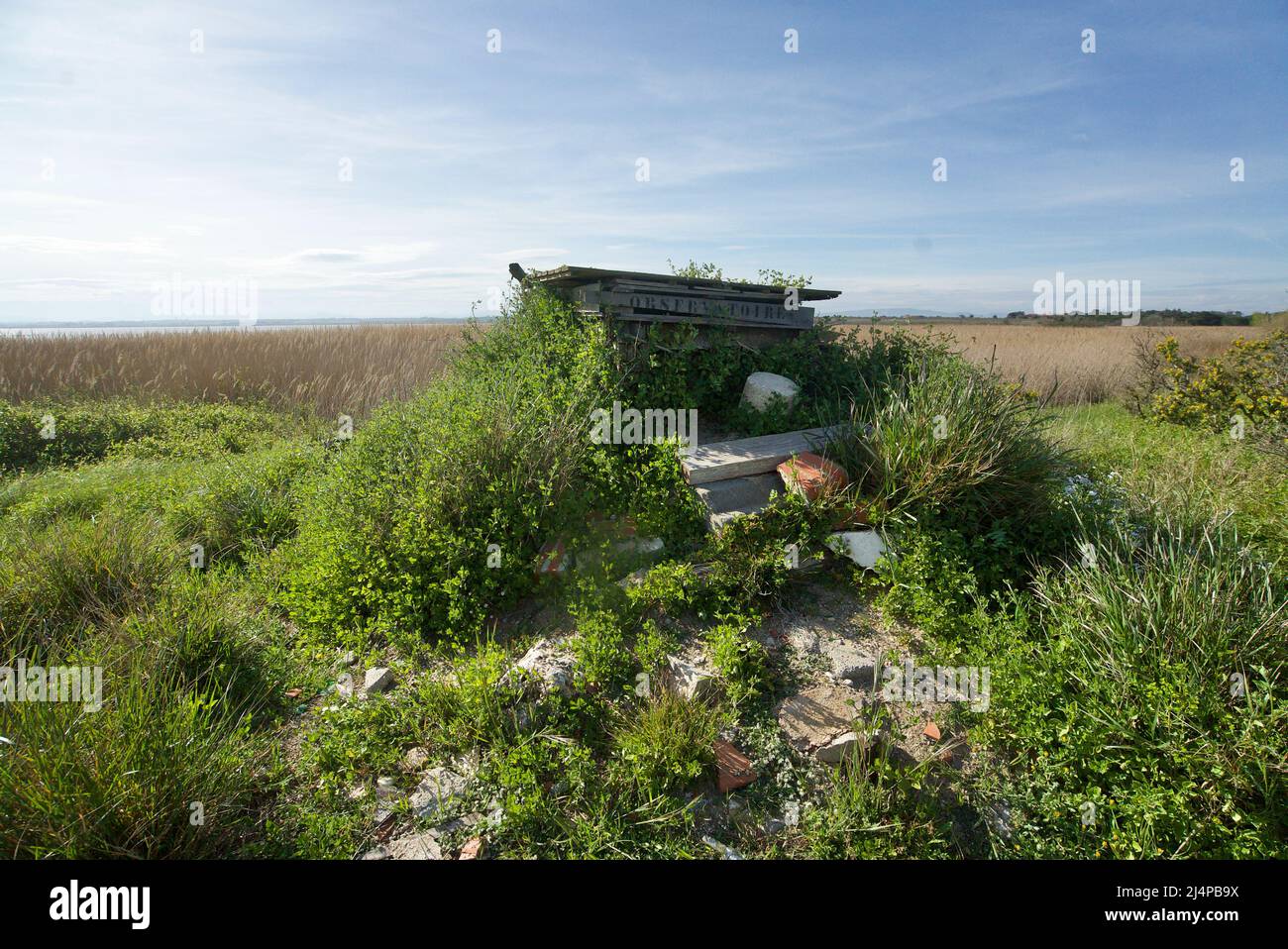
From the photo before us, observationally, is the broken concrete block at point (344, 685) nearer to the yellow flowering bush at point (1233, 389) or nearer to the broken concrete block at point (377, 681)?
the broken concrete block at point (377, 681)

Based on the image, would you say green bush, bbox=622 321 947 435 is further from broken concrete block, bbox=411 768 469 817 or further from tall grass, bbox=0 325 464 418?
tall grass, bbox=0 325 464 418

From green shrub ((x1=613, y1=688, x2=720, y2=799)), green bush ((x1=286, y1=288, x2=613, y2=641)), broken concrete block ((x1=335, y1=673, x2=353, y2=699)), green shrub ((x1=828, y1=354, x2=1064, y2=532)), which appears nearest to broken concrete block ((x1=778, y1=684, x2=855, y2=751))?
green shrub ((x1=613, y1=688, x2=720, y2=799))

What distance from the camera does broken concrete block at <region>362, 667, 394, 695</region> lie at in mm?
4090

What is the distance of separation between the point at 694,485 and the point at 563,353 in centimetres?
264

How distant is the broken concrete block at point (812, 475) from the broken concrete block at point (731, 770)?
2.39 m

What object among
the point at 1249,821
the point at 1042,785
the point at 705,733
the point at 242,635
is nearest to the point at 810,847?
the point at 705,733

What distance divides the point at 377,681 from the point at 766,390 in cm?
489

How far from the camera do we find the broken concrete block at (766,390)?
23.5ft

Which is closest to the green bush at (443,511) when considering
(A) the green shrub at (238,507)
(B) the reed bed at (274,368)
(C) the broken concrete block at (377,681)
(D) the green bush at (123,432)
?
(C) the broken concrete block at (377,681)

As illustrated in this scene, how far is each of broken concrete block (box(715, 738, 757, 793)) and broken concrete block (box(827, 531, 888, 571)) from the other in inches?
79.3

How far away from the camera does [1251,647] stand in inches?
140

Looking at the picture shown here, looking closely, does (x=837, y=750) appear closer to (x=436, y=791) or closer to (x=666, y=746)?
(x=666, y=746)

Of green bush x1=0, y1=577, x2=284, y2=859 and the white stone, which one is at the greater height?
green bush x1=0, y1=577, x2=284, y2=859

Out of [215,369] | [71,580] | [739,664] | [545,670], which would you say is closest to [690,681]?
[739,664]
